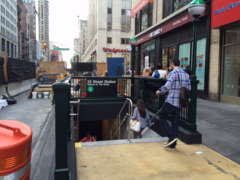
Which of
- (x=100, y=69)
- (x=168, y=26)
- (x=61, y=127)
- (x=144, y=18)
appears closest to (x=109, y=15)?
(x=144, y=18)

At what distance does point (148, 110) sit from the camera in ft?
25.5

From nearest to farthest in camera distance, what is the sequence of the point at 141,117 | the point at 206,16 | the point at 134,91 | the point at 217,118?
the point at 141,117
the point at 217,118
the point at 134,91
the point at 206,16

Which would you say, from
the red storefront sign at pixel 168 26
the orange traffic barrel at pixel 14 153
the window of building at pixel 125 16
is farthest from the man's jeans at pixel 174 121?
the window of building at pixel 125 16

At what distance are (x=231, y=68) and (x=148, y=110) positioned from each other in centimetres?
491

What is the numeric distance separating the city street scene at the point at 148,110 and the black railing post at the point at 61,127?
0.01 metres

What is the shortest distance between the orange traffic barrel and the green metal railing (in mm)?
757

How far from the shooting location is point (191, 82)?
487cm

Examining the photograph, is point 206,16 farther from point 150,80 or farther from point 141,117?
point 141,117

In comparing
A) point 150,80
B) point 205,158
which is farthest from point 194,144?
point 150,80

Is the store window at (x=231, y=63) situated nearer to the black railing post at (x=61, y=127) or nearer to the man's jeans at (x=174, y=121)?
the man's jeans at (x=174, y=121)

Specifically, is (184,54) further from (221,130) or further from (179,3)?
(221,130)

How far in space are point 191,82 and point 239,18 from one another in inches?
215

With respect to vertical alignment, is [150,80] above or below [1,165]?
above

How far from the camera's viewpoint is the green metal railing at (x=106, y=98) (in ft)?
9.00
